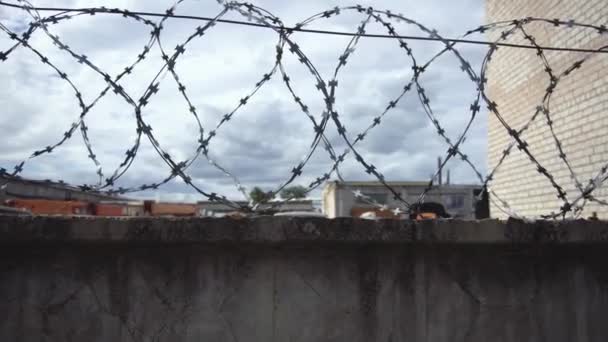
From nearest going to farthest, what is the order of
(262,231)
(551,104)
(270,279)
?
(262,231) < (270,279) < (551,104)

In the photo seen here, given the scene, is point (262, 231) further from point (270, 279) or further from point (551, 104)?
point (551, 104)

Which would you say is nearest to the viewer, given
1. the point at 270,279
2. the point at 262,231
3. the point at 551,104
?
the point at 262,231

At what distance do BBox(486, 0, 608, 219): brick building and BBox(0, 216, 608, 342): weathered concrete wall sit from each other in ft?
13.7

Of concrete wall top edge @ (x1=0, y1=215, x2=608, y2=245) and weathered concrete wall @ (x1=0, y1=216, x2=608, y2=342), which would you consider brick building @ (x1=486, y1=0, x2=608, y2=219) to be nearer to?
weathered concrete wall @ (x1=0, y1=216, x2=608, y2=342)

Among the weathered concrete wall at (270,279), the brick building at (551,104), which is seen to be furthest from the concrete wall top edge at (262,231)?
the brick building at (551,104)

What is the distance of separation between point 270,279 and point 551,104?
20.5ft

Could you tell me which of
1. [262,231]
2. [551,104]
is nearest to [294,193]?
[262,231]

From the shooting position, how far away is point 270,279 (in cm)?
261

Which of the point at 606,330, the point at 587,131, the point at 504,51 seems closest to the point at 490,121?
the point at 504,51

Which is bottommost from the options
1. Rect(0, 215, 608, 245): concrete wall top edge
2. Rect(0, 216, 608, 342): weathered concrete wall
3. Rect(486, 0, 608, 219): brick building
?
Rect(0, 216, 608, 342): weathered concrete wall

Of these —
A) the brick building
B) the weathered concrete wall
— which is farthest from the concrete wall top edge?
the brick building

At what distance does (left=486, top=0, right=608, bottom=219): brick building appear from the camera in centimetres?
645

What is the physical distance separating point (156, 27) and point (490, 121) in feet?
24.8

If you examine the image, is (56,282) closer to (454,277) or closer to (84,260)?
(84,260)
